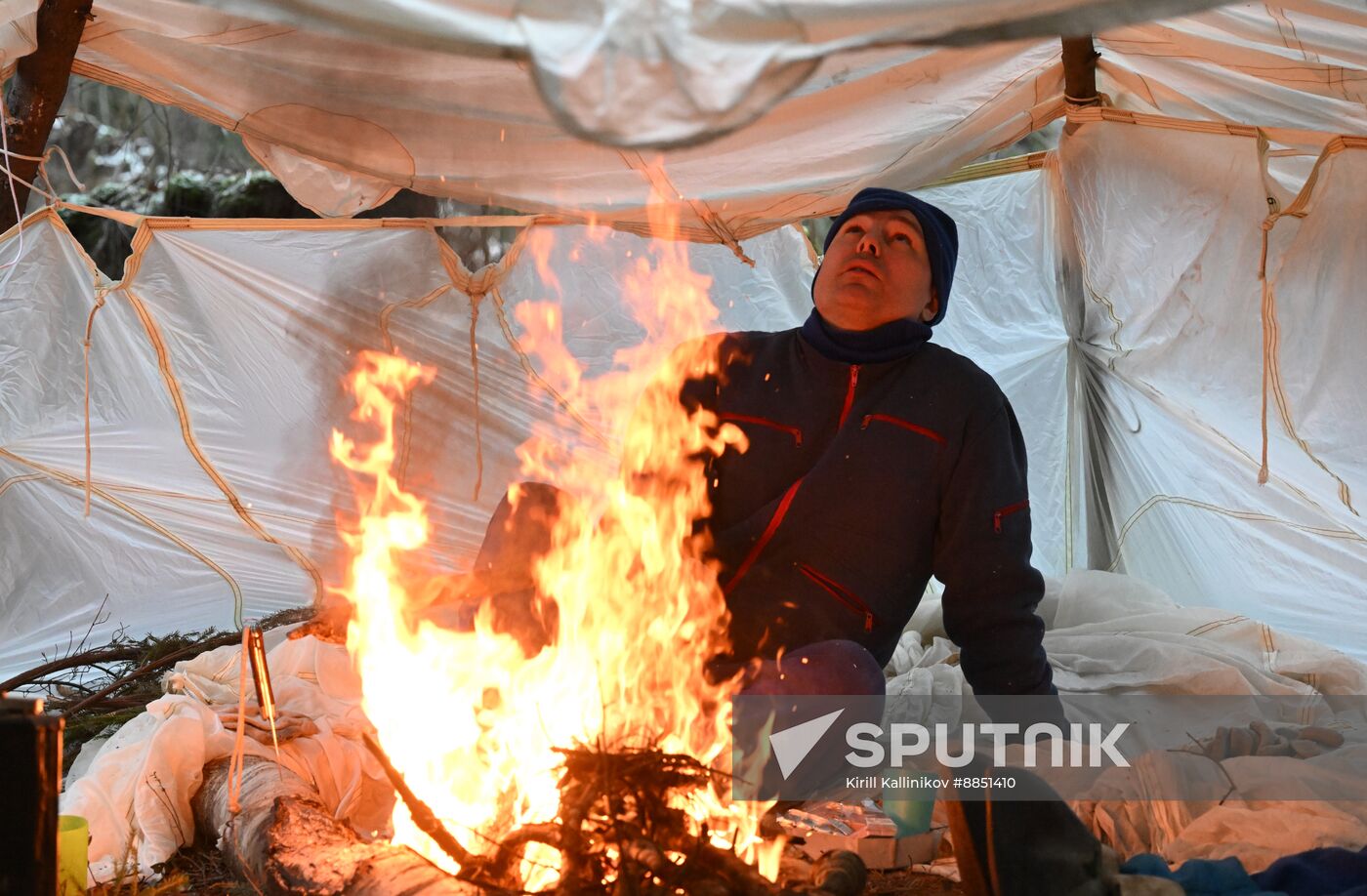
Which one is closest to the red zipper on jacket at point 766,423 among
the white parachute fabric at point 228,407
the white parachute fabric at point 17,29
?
the white parachute fabric at point 228,407

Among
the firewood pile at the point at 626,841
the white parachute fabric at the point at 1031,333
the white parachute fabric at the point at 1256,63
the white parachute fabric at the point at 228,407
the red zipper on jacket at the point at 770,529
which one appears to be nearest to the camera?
the firewood pile at the point at 626,841

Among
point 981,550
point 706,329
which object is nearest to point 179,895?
point 981,550

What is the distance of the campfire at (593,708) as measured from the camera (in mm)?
1817

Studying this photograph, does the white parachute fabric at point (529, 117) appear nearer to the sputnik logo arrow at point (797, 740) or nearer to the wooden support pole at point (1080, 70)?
the wooden support pole at point (1080, 70)

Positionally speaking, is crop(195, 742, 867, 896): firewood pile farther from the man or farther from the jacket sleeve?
the jacket sleeve

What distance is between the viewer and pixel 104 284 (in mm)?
3678

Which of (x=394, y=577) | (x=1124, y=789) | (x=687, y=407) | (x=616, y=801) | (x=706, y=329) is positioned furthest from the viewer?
(x=706, y=329)

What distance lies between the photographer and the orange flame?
214 centimetres

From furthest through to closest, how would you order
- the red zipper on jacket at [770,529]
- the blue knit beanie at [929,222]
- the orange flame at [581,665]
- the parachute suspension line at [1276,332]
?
the parachute suspension line at [1276,332]
the blue knit beanie at [929,222]
the red zipper on jacket at [770,529]
the orange flame at [581,665]

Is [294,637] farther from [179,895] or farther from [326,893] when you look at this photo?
[326,893]

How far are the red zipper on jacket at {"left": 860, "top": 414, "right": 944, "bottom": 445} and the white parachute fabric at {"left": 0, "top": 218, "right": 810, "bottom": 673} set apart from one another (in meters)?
1.79

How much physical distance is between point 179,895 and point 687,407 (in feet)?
4.82

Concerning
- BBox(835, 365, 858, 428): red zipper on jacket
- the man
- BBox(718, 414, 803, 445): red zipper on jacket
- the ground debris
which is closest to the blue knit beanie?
the man

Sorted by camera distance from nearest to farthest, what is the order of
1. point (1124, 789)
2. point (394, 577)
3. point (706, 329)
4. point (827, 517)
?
point (1124, 789) → point (394, 577) → point (827, 517) → point (706, 329)
